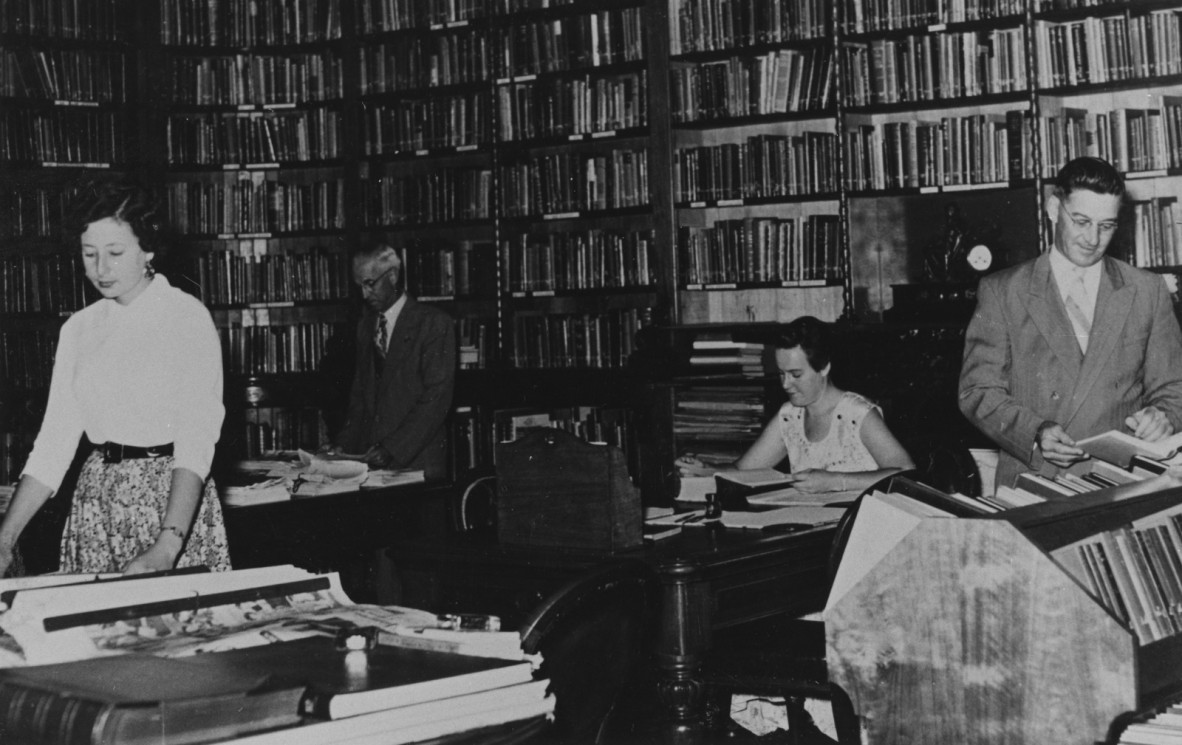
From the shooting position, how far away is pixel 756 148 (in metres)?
6.16

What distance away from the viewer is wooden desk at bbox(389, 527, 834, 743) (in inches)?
116

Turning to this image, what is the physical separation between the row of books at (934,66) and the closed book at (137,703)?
4944 millimetres

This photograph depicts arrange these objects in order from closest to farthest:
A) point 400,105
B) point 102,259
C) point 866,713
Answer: point 866,713
point 102,259
point 400,105

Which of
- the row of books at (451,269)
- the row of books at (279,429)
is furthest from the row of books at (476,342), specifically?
the row of books at (279,429)

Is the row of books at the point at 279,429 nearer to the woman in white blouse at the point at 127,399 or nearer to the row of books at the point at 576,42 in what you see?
the row of books at the point at 576,42

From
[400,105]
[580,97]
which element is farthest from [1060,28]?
[400,105]

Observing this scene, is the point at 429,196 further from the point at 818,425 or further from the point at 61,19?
the point at 818,425

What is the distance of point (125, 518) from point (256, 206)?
15.3 feet

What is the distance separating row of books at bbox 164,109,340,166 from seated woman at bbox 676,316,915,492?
3.49 meters

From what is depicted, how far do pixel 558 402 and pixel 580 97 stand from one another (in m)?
1.44

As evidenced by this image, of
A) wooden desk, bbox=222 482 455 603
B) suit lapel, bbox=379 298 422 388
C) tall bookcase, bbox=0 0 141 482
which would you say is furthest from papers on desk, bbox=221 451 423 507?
tall bookcase, bbox=0 0 141 482

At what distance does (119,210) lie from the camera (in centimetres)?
259

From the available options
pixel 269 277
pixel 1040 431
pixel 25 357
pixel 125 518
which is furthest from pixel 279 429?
pixel 1040 431

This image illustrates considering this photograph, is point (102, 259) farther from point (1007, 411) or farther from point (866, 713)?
point (1007, 411)
